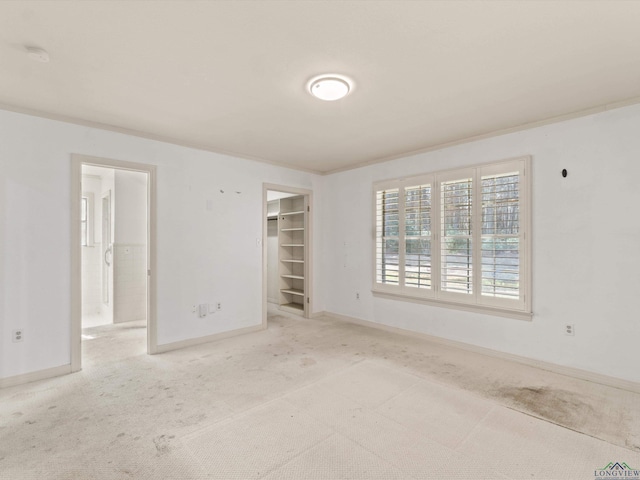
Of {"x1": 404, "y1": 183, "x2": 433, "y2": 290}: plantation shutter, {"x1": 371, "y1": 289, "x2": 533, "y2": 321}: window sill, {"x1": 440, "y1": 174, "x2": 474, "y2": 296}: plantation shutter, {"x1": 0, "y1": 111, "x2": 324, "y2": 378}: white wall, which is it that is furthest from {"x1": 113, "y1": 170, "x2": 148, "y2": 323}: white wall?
{"x1": 440, "y1": 174, "x2": 474, "y2": 296}: plantation shutter

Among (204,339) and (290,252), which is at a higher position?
(290,252)

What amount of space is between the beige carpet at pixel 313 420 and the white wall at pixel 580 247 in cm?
30

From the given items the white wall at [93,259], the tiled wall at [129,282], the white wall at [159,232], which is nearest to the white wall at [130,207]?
the tiled wall at [129,282]

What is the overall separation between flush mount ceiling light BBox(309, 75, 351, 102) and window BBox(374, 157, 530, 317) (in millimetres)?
2065

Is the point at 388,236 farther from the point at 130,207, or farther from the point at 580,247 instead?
the point at 130,207

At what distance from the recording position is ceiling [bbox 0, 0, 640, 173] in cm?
175

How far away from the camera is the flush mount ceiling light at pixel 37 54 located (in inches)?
80.5

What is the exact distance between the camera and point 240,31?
6.20 ft

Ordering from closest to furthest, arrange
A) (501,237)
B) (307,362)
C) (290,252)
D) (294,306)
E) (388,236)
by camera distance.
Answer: (307,362) < (501,237) < (388,236) < (294,306) < (290,252)

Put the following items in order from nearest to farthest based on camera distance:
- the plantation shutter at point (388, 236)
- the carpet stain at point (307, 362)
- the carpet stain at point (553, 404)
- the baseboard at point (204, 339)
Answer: the carpet stain at point (553, 404), the carpet stain at point (307, 362), the baseboard at point (204, 339), the plantation shutter at point (388, 236)

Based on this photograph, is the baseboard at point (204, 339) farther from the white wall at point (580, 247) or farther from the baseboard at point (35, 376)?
the white wall at point (580, 247)

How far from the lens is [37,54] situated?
207 centimetres

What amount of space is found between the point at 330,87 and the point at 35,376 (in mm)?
3718

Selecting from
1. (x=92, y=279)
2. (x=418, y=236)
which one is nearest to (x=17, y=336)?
(x=92, y=279)
